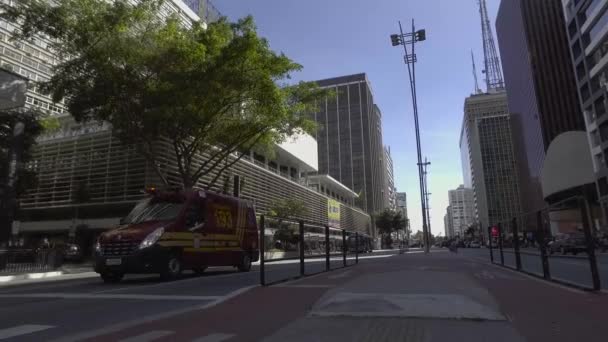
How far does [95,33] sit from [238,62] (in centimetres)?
589

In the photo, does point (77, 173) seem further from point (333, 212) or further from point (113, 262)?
point (333, 212)

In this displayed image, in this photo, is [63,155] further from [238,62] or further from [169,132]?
[238,62]

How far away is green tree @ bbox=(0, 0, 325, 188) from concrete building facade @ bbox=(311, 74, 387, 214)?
9795 cm

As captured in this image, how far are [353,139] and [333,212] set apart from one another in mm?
55002

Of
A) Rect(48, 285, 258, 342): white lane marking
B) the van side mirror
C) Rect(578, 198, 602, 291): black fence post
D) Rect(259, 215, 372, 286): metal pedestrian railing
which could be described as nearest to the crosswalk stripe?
Rect(48, 285, 258, 342): white lane marking

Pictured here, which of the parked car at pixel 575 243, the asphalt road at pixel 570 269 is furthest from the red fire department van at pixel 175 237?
the parked car at pixel 575 243

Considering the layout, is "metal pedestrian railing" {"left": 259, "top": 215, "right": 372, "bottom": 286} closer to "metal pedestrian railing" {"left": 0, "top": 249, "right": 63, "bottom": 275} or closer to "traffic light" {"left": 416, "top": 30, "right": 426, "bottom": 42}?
"metal pedestrian railing" {"left": 0, "top": 249, "right": 63, "bottom": 275}

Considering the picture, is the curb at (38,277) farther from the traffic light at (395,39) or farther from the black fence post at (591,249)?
the traffic light at (395,39)

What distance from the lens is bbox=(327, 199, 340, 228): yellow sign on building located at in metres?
66.3

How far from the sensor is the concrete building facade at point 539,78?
63188mm

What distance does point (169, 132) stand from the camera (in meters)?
19.2

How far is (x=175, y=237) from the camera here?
39.1ft

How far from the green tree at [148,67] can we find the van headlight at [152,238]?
7.18m

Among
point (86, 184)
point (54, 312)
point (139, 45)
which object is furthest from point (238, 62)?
point (86, 184)
